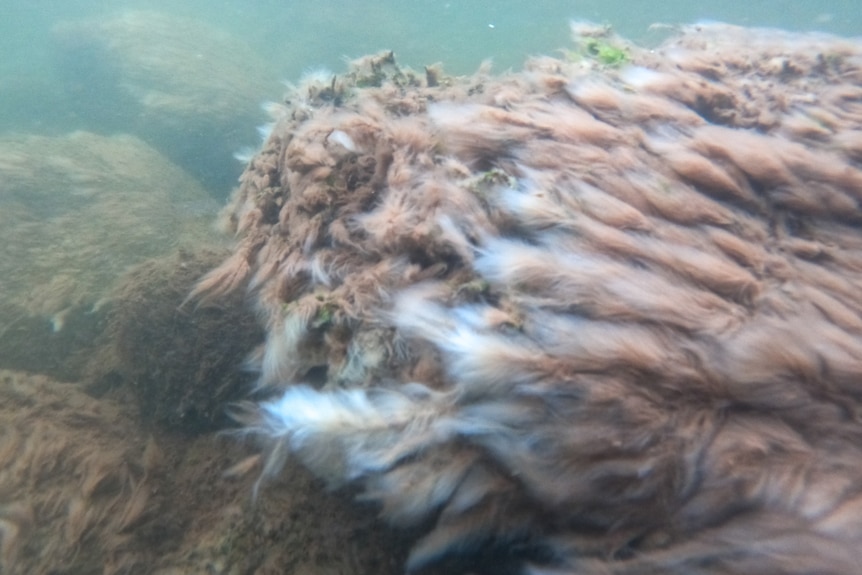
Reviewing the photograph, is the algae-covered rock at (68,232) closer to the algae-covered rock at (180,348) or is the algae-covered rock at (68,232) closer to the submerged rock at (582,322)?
the algae-covered rock at (180,348)

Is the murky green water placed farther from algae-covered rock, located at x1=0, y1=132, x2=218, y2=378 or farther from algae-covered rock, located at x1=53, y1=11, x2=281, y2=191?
Result: algae-covered rock, located at x1=0, y1=132, x2=218, y2=378

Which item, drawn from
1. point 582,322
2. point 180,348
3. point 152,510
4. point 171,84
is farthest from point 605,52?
point 171,84

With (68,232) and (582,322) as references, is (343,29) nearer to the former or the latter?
(68,232)

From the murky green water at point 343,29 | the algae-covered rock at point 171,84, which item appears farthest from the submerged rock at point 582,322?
the murky green water at point 343,29

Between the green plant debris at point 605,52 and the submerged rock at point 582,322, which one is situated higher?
the green plant debris at point 605,52

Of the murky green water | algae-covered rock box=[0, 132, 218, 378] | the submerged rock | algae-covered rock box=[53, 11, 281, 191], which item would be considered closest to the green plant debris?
the submerged rock

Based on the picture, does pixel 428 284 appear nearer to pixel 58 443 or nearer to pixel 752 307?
pixel 752 307
